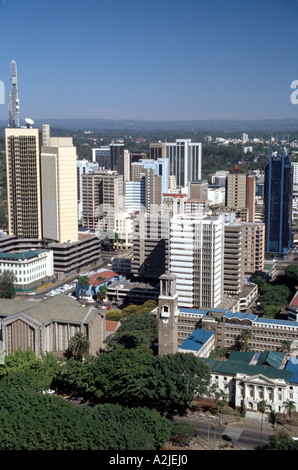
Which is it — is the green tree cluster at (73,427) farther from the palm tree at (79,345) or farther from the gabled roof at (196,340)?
the gabled roof at (196,340)

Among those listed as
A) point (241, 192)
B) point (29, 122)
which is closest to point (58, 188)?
point (29, 122)

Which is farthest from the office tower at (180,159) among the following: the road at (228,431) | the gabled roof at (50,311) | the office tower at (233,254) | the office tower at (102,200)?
the road at (228,431)

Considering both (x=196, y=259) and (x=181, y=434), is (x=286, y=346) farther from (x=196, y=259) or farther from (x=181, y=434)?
(x=181, y=434)

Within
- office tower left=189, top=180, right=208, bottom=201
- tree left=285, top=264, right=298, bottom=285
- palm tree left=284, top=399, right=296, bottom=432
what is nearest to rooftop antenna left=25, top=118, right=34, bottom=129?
tree left=285, top=264, right=298, bottom=285

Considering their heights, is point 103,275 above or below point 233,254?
below

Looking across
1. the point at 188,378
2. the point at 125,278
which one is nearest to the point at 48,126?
the point at 125,278

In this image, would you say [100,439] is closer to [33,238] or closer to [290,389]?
[290,389]
